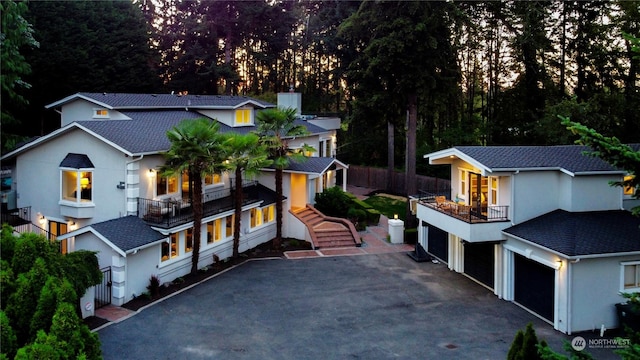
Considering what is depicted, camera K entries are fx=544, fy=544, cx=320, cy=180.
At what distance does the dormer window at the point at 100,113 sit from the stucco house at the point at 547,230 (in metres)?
17.1

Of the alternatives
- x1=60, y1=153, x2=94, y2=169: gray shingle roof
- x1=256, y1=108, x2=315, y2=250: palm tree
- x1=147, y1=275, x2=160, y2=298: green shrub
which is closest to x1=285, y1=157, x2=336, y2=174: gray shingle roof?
x1=256, y1=108, x2=315, y2=250: palm tree

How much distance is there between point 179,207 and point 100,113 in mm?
9455

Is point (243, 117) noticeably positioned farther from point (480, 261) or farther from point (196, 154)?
point (480, 261)

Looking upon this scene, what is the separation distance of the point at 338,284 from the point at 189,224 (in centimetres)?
648

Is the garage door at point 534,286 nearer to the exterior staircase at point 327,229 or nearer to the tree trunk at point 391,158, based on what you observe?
the exterior staircase at point 327,229

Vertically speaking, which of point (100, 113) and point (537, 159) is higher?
point (100, 113)

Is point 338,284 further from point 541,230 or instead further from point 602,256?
point 602,256

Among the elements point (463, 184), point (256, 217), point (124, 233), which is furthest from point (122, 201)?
point (463, 184)

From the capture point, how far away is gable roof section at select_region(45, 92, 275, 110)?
28359 millimetres

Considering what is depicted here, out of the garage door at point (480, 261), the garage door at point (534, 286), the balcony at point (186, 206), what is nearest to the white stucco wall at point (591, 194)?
the garage door at point (534, 286)

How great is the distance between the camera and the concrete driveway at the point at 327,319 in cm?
1531

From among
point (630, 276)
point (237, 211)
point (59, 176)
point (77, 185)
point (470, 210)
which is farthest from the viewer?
point (237, 211)

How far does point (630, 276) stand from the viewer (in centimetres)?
1723

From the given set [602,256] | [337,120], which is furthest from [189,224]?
[337,120]
